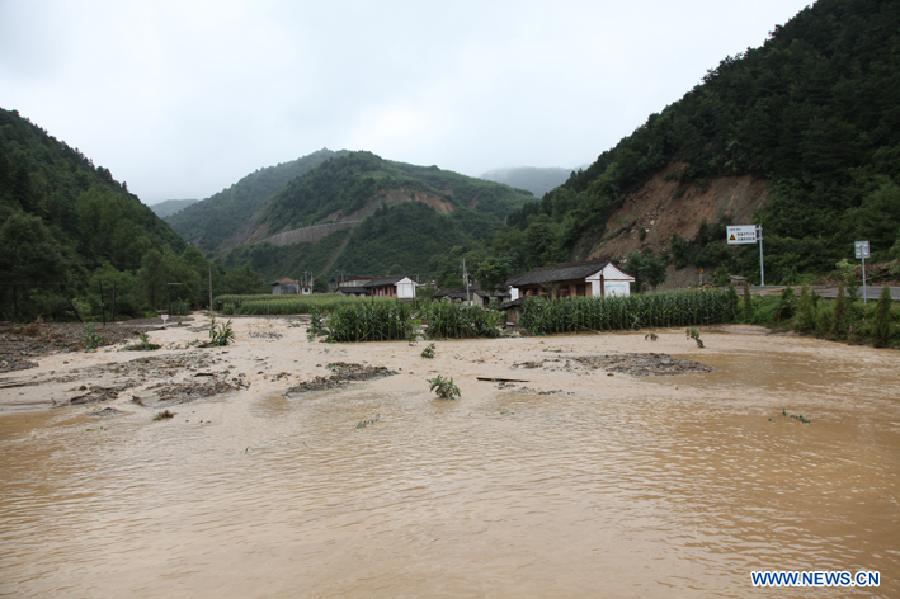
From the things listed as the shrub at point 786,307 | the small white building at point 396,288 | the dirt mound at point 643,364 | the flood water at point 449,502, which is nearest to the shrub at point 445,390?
the flood water at point 449,502

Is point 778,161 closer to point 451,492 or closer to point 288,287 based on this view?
point 451,492

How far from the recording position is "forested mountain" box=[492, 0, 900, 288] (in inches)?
1993

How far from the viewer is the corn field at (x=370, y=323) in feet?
106

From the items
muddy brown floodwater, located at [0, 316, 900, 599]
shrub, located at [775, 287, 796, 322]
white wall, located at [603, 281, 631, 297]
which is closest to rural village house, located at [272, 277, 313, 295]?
white wall, located at [603, 281, 631, 297]

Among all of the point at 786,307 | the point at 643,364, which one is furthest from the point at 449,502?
the point at 786,307

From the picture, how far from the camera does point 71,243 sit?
66.6m

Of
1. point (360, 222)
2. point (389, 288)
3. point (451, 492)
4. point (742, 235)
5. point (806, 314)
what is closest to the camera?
point (451, 492)

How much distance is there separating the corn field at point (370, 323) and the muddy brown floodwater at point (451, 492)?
17.8m

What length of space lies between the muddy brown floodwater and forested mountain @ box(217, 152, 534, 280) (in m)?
91.1

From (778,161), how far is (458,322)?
43.9 metres

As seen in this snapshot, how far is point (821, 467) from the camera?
7633 millimetres

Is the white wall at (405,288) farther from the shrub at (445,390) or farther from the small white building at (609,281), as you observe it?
the shrub at (445,390)

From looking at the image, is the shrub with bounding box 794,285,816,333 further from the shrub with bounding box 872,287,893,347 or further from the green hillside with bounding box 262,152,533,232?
the green hillside with bounding box 262,152,533,232

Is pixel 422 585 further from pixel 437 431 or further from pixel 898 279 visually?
pixel 898 279
